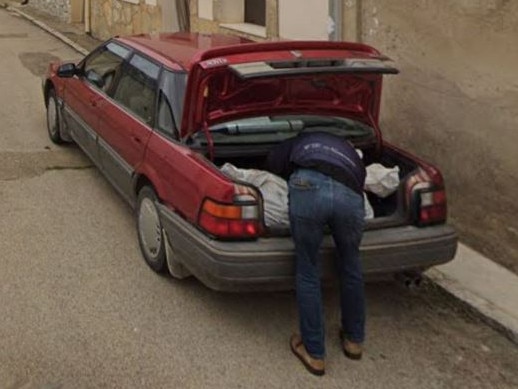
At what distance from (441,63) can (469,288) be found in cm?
182

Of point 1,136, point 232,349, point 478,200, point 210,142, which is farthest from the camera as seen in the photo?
point 1,136

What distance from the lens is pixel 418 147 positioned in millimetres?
5812

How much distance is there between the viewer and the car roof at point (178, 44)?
4.93 metres

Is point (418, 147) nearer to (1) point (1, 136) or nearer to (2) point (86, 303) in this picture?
(2) point (86, 303)

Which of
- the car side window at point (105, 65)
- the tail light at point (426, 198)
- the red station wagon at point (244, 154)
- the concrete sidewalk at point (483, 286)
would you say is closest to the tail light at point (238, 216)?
the red station wagon at point (244, 154)

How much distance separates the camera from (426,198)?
417 centimetres

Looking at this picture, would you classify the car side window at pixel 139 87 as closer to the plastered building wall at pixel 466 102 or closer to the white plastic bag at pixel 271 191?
the white plastic bag at pixel 271 191

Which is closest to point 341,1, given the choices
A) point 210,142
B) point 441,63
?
point 441,63

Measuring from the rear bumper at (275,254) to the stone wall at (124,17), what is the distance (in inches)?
374

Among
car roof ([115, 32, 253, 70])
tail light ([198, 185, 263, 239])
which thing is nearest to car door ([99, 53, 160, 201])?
car roof ([115, 32, 253, 70])

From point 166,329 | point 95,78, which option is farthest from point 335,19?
point 166,329

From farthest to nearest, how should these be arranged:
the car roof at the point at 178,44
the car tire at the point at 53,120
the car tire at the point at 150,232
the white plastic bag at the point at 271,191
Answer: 1. the car tire at the point at 53,120
2. the car roof at the point at 178,44
3. the car tire at the point at 150,232
4. the white plastic bag at the point at 271,191

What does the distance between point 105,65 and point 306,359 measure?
356cm

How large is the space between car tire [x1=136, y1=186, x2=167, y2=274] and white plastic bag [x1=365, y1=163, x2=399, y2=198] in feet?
4.63
